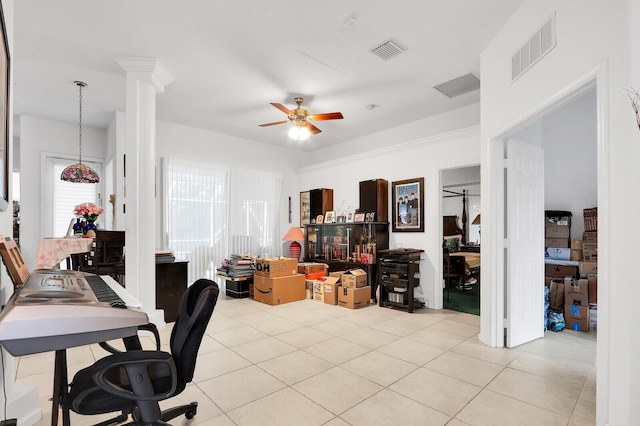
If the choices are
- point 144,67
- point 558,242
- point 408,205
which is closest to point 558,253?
point 558,242

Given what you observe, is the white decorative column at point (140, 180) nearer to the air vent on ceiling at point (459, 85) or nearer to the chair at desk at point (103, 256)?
the chair at desk at point (103, 256)

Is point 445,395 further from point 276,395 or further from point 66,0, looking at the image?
point 66,0

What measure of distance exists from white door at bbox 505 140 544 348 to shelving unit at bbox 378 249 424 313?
151 cm

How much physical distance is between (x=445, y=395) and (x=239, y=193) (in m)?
5.21

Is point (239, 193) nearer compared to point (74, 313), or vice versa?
point (74, 313)

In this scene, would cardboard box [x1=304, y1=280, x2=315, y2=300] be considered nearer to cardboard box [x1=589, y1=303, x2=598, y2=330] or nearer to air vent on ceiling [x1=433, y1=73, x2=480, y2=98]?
air vent on ceiling [x1=433, y1=73, x2=480, y2=98]

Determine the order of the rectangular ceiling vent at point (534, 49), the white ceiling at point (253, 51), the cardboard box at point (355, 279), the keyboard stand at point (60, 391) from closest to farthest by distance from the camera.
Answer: the keyboard stand at point (60, 391) < the rectangular ceiling vent at point (534, 49) < the white ceiling at point (253, 51) < the cardboard box at point (355, 279)

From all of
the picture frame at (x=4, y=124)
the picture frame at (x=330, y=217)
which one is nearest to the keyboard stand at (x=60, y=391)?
the picture frame at (x=4, y=124)

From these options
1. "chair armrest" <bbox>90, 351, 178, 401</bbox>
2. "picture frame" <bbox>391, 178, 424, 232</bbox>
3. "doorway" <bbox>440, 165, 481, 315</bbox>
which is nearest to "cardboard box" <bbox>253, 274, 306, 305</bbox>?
"picture frame" <bbox>391, 178, 424, 232</bbox>

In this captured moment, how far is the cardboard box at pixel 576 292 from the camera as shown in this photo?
12.6ft

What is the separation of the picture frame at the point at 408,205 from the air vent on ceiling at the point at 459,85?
1386 mm

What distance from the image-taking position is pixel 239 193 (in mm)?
6590

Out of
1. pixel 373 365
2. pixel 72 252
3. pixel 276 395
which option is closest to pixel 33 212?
pixel 72 252

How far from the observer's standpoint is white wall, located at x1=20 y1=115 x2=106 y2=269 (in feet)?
17.7
